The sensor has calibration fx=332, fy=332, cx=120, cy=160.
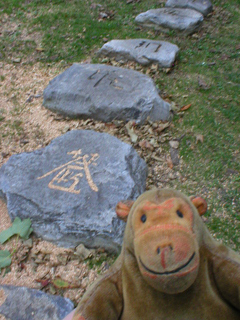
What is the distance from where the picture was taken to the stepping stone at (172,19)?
5.69m

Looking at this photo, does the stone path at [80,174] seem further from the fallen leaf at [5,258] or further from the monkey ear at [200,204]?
the monkey ear at [200,204]

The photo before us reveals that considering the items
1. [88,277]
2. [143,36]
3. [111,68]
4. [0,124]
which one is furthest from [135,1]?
[88,277]

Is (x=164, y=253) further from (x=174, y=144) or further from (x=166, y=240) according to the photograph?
(x=174, y=144)

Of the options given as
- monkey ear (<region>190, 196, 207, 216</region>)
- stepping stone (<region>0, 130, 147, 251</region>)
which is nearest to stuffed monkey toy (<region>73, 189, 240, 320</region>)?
monkey ear (<region>190, 196, 207, 216</region>)

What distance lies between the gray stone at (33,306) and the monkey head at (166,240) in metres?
1.25

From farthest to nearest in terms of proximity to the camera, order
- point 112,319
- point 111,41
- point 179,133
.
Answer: point 111,41 → point 179,133 → point 112,319

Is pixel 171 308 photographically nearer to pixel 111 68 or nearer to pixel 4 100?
pixel 111 68

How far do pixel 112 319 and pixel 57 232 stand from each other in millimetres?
1400

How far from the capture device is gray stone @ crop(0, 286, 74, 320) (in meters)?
2.50

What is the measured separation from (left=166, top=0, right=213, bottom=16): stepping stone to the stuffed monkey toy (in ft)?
17.7

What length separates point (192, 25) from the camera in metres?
5.67

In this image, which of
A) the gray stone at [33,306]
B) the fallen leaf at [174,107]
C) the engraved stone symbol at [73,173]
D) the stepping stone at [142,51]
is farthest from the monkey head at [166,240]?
the stepping stone at [142,51]

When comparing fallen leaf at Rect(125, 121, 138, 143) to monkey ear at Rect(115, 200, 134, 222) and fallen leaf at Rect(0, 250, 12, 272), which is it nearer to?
fallen leaf at Rect(0, 250, 12, 272)

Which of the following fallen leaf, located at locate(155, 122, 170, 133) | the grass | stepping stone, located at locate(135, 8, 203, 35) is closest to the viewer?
the grass
